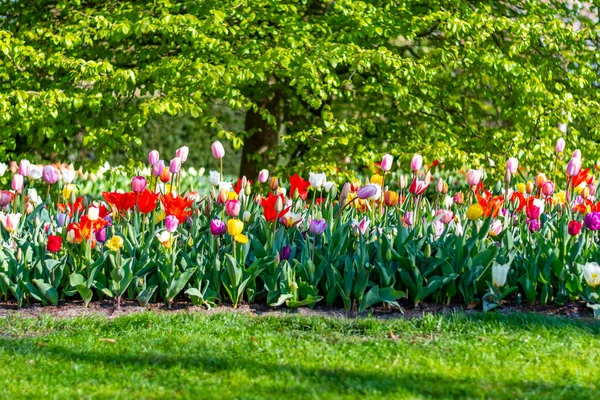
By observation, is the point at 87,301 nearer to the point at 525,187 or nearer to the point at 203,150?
the point at 525,187

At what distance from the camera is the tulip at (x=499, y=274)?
4.65m

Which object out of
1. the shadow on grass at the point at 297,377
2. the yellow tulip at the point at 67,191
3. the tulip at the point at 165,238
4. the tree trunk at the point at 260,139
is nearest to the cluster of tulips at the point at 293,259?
the tulip at the point at 165,238

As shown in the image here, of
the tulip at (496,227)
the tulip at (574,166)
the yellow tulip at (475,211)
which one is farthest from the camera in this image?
the tulip at (574,166)

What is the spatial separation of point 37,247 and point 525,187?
12.0 ft

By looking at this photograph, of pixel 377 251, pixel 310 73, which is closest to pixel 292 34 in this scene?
pixel 310 73

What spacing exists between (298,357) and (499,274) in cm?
140

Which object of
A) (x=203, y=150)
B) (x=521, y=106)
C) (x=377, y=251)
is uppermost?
(x=521, y=106)

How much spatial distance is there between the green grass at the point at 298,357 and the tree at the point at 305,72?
2907mm

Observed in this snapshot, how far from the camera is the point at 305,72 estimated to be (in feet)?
22.7

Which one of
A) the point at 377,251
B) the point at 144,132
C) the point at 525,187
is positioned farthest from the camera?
the point at 144,132

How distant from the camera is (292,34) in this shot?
24.3ft

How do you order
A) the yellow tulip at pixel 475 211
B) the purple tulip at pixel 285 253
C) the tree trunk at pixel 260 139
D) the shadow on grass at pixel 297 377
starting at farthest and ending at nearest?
the tree trunk at pixel 260 139 < the purple tulip at pixel 285 253 < the yellow tulip at pixel 475 211 < the shadow on grass at pixel 297 377

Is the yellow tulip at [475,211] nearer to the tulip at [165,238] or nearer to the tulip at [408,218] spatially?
the tulip at [408,218]

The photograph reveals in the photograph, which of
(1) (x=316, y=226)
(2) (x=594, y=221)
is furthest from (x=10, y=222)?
(2) (x=594, y=221)
